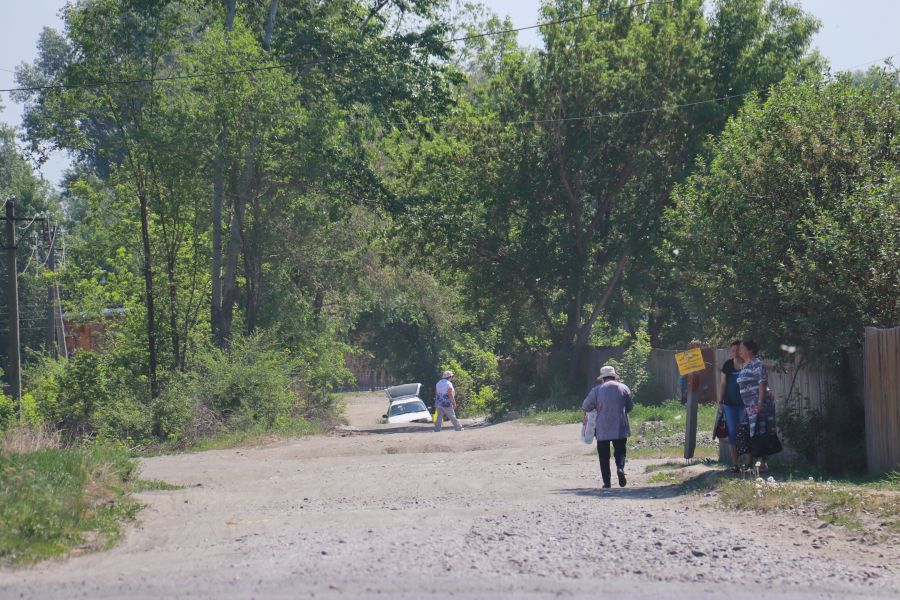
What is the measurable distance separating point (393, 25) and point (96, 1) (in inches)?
360

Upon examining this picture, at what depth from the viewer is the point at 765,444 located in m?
13.1

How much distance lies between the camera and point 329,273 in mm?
36688

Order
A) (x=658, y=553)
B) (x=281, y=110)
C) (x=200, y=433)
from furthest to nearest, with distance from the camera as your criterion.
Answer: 1. (x=281, y=110)
2. (x=200, y=433)
3. (x=658, y=553)

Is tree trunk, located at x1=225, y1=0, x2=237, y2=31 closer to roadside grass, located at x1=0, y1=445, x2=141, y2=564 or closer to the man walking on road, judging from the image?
the man walking on road

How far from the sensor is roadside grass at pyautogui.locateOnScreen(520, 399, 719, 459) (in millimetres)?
18750

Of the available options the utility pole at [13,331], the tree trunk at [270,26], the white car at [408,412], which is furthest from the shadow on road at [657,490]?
the white car at [408,412]

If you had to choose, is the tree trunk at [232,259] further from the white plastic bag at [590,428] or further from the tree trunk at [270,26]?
the white plastic bag at [590,428]

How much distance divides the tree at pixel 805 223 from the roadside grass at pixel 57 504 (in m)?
8.33

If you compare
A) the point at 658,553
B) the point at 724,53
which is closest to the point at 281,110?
the point at 724,53

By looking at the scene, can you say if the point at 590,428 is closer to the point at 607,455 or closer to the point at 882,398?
the point at 607,455

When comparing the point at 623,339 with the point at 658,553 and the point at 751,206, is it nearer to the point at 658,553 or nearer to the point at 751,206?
the point at 751,206

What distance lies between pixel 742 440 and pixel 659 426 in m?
10.8

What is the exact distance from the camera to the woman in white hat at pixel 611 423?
46.1ft

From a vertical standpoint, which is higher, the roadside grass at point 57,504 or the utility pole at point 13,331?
the utility pole at point 13,331
